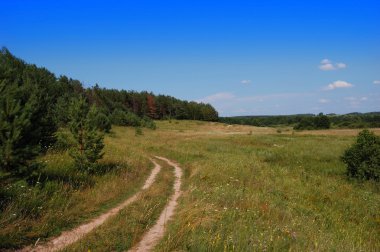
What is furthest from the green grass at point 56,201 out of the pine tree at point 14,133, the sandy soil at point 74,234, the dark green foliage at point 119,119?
the dark green foliage at point 119,119

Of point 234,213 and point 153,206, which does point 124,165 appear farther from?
point 234,213

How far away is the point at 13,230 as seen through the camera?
6824 mm

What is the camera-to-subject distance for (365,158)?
66.1 ft

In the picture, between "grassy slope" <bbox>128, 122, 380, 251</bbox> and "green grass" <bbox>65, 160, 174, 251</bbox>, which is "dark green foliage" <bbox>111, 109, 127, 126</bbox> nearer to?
"grassy slope" <bbox>128, 122, 380, 251</bbox>

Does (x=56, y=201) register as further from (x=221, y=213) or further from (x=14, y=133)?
(x=221, y=213)

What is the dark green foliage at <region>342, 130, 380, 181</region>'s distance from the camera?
1948cm

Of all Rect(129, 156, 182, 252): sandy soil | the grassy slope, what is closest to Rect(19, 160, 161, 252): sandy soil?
Rect(129, 156, 182, 252): sandy soil

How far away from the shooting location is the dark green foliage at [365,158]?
19.5m

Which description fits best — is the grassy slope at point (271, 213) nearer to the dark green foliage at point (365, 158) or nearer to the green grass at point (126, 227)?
the green grass at point (126, 227)

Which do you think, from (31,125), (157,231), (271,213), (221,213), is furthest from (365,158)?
(31,125)

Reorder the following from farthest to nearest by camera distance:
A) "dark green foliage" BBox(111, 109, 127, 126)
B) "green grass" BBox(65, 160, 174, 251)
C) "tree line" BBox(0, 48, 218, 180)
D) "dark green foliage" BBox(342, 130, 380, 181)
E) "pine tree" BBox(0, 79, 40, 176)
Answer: "dark green foliage" BBox(111, 109, 127, 126)
"dark green foliage" BBox(342, 130, 380, 181)
"tree line" BBox(0, 48, 218, 180)
"pine tree" BBox(0, 79, 40, 176)
"green grass" BBox(65, 160, 174, 251)

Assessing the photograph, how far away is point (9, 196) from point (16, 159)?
3.45ft

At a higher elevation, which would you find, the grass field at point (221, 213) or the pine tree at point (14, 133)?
the pine tree at point (14, 133)

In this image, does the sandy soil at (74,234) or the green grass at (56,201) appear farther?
the green grass at (56,201)
